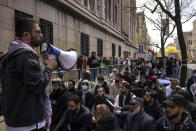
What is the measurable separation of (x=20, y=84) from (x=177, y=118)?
8.82 ft

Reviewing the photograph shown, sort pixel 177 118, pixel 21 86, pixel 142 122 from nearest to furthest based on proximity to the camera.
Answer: pixel 21 86 < pixel 177 118 < pixel 142 122

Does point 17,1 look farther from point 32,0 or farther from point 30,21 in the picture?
point 30,21

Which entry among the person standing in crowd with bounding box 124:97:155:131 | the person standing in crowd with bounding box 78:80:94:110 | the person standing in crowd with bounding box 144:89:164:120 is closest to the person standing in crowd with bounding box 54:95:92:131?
the person standing in crowd with bounding box 124:97:155:131

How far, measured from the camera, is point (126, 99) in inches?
224

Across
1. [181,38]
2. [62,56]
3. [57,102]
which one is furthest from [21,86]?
[181,38]

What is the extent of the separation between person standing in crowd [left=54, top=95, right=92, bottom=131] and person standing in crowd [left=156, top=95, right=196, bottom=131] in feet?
5.41

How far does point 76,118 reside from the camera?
439 cm

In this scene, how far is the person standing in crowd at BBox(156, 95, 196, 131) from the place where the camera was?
126 inches

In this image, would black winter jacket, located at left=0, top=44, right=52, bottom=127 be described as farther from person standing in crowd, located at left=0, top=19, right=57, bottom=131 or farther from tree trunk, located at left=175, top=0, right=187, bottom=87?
tree trunk, located at left=175, top=0, right=187, bottom=87

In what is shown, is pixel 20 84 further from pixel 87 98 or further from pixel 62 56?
pixel 87 98

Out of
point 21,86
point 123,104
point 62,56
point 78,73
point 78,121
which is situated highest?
point 62,56

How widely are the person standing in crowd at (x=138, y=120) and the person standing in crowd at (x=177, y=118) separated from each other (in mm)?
353

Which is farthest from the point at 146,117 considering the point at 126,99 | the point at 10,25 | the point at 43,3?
the point at 43,3

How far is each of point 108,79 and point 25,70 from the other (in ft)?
35.4
